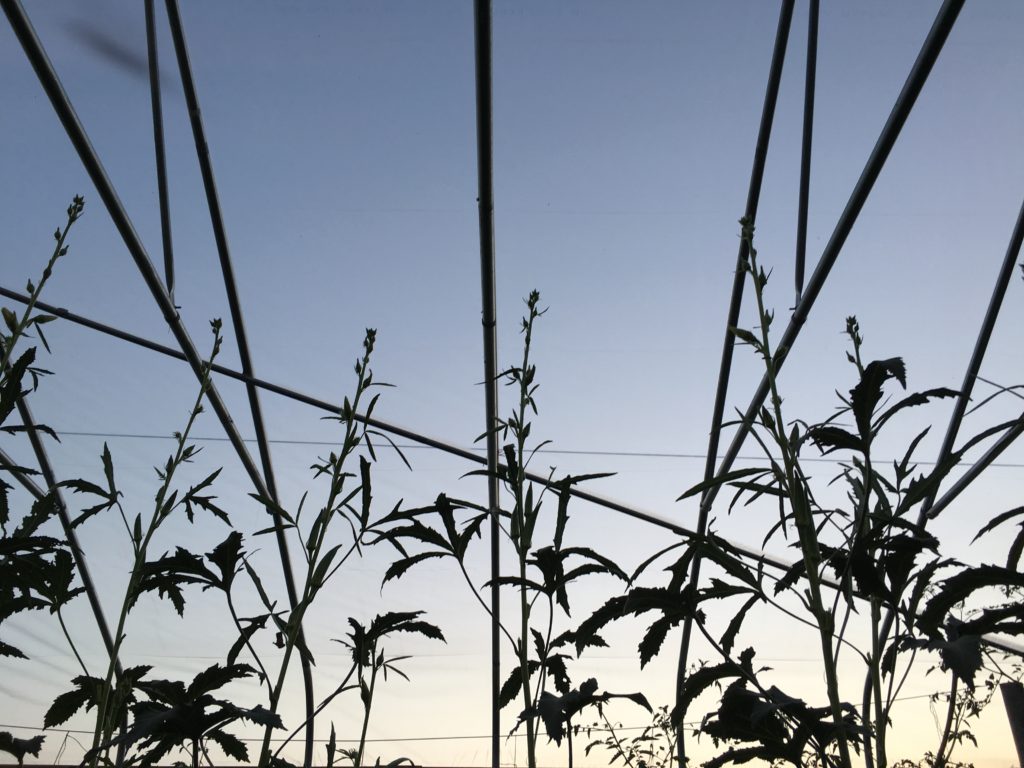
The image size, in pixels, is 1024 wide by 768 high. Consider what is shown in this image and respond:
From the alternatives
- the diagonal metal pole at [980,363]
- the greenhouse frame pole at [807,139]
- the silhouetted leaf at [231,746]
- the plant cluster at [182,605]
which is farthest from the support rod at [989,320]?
the silhouetted leaf at [231,746]

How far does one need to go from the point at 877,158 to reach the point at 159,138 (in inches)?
180

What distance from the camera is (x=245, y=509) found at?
357 inches

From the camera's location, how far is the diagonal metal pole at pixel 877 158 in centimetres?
368

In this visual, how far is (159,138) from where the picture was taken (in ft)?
16.9

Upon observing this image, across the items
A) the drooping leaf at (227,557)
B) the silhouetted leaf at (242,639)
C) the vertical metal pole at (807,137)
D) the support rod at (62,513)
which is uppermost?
the vertical metal pole at (807,137)

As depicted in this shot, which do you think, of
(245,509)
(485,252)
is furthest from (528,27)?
(245,509)

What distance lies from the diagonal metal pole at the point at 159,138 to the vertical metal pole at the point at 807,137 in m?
4.11

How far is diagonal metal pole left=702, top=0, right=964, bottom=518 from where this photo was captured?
3680mm

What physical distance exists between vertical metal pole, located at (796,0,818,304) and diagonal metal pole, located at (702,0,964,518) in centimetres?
12

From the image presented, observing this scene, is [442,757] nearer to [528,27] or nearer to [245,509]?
[245,509]

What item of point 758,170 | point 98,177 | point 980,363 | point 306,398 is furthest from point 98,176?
point 980,363

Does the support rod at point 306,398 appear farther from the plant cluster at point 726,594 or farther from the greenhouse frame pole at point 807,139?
the plant cluster at point 726,594

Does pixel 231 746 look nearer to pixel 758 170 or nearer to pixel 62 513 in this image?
pixel 758 170

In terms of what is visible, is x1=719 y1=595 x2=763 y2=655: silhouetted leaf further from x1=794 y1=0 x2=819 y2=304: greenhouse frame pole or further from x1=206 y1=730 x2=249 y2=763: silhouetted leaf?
x1=794 y1=0 x2=819 y2=304: greenhouse frame pole
